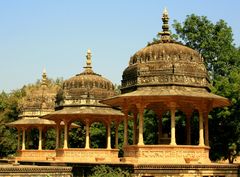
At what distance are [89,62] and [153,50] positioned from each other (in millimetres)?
9482

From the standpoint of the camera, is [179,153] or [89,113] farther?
[89,113]

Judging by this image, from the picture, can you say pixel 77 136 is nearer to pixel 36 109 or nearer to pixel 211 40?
pixel 36 109

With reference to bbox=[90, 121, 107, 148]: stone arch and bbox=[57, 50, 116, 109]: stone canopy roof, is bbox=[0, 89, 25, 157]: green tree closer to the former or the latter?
bbox=[90, 121, 107, 148]: stone arch

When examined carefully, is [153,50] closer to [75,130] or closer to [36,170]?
[36,170]

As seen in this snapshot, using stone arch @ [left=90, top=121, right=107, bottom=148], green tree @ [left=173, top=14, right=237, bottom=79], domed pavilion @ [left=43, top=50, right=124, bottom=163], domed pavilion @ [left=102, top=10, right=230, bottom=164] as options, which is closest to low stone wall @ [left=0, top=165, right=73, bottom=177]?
domed pavilion @ [left=102, top=10, right=230, bottom=164]

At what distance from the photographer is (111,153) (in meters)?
27.2

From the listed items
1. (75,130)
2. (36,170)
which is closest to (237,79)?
(36,170)

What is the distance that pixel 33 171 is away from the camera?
18.5 metres

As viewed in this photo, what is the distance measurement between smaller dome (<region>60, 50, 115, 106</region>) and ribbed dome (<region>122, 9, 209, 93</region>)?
6.51m

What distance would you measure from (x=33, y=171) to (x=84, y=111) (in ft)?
25.2

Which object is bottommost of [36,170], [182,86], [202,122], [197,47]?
[36,170]

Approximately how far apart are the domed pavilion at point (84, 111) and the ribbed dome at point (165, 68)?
6.16 m

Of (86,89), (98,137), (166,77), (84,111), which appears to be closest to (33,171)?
(166,77)

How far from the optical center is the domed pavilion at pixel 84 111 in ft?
85.6
